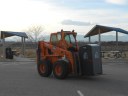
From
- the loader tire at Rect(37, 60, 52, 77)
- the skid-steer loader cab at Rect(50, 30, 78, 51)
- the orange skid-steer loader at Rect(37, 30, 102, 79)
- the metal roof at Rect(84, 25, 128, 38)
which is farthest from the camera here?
the metal roof at Rect(84, 25, 128, 38)

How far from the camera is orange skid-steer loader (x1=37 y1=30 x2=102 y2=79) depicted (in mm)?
18234

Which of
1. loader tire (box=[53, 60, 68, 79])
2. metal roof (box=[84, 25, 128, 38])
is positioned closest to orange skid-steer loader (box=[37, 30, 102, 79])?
loader tire (box=[53, 60, 68, 79])

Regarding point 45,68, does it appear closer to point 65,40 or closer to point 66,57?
point 66,57

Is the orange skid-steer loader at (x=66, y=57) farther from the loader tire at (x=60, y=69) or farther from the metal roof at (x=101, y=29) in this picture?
the metal roof at (x=101, y=29)

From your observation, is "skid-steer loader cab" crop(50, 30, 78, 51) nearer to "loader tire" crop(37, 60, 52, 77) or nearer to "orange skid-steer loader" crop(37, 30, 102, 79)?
"orange skid-steer loader" crop(37, 30, 102, 79)

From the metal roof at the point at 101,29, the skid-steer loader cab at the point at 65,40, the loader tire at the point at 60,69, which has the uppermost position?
the metal roof at the point at 101,29

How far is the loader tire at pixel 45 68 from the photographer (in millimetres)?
19938

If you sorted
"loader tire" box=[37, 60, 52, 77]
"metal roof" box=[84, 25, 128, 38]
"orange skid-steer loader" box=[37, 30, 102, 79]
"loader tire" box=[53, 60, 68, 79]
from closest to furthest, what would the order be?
"orange skid-steer loader" box=[37, 30, 102, 79] → "loader tire" box=[53, 60, 68, 79] → "loader tire" box=[37, 60, 52, 77] → "metal roof" box=[84, 25, 128, 38]

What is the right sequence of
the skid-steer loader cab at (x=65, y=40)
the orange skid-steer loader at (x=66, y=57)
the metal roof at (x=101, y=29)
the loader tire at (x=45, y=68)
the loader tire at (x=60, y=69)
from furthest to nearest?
the metal roof at (x=101, y=29) → the loader tire at (x=45, y=68) → the skid-steer loader cab at (x=65, y=40) → the loader tire at (x=60, y=69) → the orange skid-steer loader at (x=66, y=57)

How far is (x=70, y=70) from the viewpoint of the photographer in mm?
18766

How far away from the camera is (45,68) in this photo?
2008 cm

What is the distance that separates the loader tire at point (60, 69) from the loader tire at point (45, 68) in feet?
2.56

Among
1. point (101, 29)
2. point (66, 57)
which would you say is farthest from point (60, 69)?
point (101, 29)

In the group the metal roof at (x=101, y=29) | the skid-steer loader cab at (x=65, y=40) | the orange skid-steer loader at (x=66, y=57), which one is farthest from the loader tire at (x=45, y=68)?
the metal roof at (x=101, y=29)
